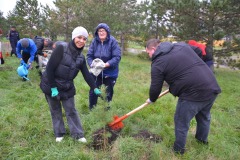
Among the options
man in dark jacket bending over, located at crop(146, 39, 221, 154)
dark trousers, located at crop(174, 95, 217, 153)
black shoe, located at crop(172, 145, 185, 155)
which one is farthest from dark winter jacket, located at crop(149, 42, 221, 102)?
black shoe, located at crop(172, 145, 185, 155)

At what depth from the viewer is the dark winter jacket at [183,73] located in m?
3.00

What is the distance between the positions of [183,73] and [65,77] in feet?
5.24

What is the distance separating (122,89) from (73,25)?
531 inches

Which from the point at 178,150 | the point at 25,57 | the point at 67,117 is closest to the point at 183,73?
the point at 178,150

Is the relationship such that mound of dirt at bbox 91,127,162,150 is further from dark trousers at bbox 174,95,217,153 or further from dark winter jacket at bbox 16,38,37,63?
dark winter jacket at bbox 16,38,37,63

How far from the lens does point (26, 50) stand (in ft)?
23.9

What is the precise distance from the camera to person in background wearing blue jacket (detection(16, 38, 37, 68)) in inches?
270

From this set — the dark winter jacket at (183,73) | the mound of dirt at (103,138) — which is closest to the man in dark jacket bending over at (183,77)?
the dark winter jacket at (183,73)

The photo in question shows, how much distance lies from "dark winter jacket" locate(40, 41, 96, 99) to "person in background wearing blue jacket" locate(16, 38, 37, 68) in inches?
159

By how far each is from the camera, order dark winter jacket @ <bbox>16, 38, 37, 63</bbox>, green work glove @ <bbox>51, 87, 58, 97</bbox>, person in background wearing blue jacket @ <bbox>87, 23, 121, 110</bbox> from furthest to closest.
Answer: dark winter jacket @ <bbox>16, 38, 37, 63</bbox> < person in background wearing blue jacket @ <bbox>87, 23, 121, 110</bbox> < green work glove @ <bbox>51, 87, 58, 97</bbox>

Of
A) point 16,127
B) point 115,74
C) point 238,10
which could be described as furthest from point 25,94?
point 238,10

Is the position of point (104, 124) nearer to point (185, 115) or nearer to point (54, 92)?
point (54, 92)

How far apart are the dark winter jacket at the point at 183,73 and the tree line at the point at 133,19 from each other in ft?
26.5

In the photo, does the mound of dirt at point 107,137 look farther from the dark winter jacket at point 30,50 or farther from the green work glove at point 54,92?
the dark winter jacket at point 30,50
